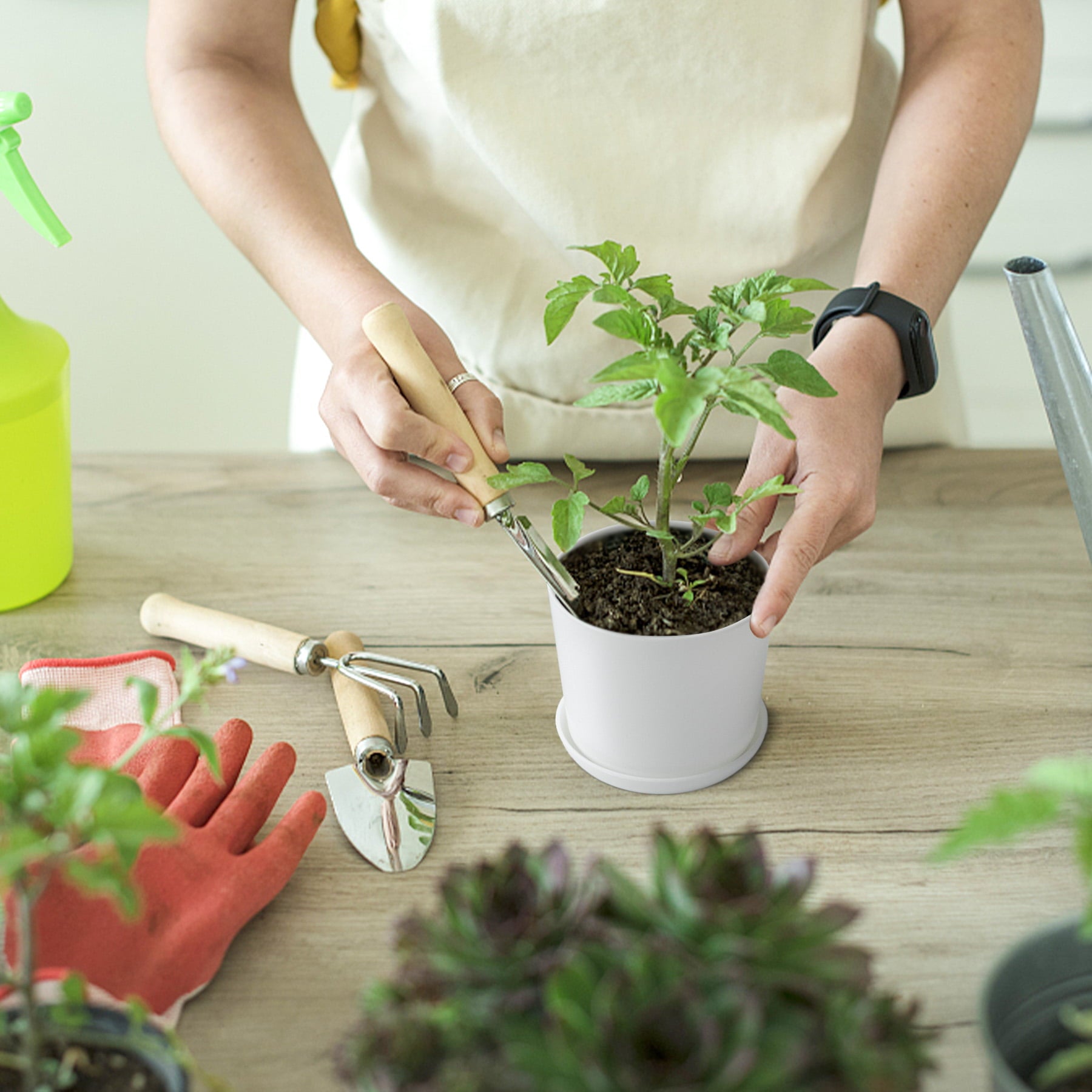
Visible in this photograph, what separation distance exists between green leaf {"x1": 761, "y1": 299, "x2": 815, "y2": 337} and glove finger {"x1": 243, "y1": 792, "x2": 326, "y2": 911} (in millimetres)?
367

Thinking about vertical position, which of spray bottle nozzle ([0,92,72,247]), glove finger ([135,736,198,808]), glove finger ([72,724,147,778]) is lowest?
glove finger ([72,724,147,778])

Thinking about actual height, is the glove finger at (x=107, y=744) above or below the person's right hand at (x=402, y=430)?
below

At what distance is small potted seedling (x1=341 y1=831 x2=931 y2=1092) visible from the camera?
1.13 feet

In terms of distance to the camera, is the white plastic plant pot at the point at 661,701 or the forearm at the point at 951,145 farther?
the forearm at the point at 951,145

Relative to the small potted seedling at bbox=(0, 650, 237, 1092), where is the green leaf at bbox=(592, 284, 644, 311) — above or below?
above

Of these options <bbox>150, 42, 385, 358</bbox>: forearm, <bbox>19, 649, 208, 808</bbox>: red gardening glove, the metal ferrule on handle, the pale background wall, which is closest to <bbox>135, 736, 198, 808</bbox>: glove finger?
<bbox>19, 649, 208, 808</bbox>: red gardening glove

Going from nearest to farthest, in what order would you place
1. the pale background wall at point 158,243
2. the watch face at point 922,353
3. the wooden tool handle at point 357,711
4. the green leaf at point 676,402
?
the green leaf at point 676,402 → the wooden tool handle at point 357,711 → the watch face at point 922,353 → the pale background wall at point 158,243

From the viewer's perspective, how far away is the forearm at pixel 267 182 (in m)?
0.88

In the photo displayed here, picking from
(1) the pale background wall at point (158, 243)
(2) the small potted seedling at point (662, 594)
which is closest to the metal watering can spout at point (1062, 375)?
(2) the small potted seedling at point (662, 594)

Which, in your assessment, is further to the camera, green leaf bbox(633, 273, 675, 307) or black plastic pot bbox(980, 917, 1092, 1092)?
green leaf bbox(633, 273, 675, 307)

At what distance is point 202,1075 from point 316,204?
2.33 ft

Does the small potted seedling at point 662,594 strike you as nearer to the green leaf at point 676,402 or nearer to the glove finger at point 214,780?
the green leaf at point 676,402

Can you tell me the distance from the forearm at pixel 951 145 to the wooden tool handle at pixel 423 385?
14.6 inches

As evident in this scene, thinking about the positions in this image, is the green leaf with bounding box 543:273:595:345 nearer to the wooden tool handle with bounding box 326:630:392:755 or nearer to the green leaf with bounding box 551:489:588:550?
the green leaf with bounding box 551:489:588:550
